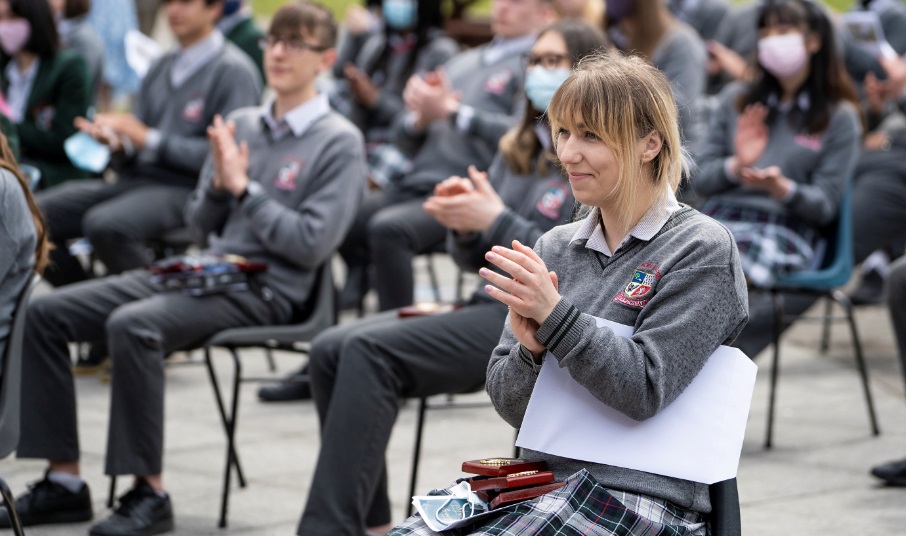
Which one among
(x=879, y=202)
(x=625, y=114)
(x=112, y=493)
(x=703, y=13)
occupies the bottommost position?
(x=112, y=493)

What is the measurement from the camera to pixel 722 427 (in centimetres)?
240

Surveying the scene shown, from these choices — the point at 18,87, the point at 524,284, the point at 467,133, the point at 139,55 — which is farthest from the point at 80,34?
the point at 524,284

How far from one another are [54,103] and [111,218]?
1108mm

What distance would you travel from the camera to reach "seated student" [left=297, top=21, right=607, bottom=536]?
358 cm

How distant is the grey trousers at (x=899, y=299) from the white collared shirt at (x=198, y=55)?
3.12m

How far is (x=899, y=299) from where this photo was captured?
455cm

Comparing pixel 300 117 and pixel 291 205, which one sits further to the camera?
pixel 300 117

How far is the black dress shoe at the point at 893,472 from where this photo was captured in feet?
14.4

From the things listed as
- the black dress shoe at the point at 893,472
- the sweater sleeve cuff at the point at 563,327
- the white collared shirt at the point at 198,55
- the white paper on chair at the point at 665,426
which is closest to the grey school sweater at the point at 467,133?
the white collared shirt at the point at 198,55

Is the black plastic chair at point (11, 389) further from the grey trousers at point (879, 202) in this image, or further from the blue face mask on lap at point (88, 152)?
the grey trousers at point (879, 202)

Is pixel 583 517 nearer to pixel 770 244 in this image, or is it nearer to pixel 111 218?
pixel 770 244

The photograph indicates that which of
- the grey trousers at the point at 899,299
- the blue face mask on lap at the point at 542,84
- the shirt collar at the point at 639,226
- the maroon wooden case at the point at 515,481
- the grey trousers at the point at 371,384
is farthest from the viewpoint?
the grey trousers at the point at 899,299

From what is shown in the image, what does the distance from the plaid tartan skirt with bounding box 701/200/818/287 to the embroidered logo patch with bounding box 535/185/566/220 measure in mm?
1144

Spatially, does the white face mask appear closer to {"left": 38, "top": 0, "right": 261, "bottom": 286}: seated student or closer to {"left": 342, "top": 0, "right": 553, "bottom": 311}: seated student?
{"left": 342, "top": 0, "right": 553, "bottom": 311}: seated student
